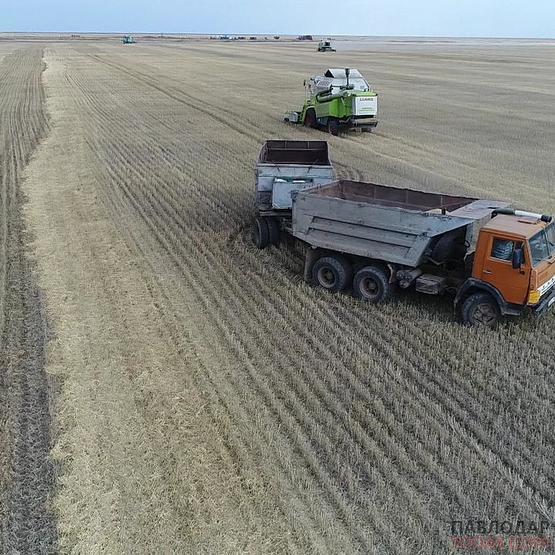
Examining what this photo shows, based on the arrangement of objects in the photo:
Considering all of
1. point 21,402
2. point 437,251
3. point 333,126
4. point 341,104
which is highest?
point 341,104

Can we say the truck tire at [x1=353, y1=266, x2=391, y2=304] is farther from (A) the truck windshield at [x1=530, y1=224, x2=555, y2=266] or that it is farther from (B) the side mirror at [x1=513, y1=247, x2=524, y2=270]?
(A) the truck windshield at [x1=530, y1=224, x2=555, y2=266]

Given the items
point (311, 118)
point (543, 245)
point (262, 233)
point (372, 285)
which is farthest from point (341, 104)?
point (543, 245)

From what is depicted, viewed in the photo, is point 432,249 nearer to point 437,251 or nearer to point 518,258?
point 437,251

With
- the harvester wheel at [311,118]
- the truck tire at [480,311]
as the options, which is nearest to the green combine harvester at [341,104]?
the harvester wheel at [311,118]

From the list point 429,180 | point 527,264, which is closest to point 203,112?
point 429,180

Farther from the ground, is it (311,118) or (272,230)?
(311,118)
